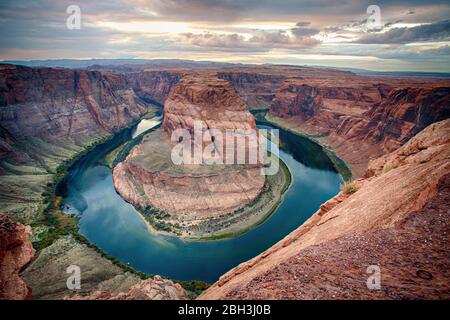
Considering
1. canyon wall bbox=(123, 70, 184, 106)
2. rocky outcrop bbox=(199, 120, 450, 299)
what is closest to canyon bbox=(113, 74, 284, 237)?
rocky outcrop bbox=(199, 120, 450, 299)

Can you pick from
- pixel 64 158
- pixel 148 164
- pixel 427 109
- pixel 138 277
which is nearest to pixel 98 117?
pixel 64 158

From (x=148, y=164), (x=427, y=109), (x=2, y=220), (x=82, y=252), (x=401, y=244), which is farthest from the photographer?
(x=427, y=109)

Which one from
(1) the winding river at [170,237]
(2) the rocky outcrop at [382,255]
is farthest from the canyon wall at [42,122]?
(2) the rocky outcrop at [382,255]

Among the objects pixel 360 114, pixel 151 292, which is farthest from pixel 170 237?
pixel 360 114

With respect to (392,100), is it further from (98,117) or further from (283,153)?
(98,117)

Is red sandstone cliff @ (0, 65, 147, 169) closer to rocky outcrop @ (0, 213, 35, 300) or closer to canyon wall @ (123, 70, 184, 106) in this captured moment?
canyon wall @ (123, 70, 184, 106)

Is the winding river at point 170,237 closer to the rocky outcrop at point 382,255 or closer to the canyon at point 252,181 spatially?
the canyon at point 252,181

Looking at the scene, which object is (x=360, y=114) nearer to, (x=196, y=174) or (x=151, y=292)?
(x=196, y=174)
